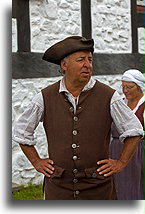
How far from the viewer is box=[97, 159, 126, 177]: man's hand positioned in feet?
5.03

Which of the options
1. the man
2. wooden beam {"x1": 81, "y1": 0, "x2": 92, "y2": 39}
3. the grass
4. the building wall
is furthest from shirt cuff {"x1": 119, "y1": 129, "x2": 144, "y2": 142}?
wooden beam {"x1": 81, "y1": 0, "x2": 92, "y2": 39}

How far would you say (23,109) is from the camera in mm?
1615

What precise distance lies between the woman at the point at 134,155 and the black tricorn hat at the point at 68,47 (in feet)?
0.89

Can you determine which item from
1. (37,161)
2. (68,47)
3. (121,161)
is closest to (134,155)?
(121,161)

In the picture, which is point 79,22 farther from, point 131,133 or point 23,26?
point 131,133

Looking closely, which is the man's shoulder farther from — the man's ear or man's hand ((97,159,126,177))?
man's hand ((97,159,126,177))

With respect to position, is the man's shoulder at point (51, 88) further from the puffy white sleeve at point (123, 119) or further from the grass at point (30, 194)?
the grass at point (30, 194)

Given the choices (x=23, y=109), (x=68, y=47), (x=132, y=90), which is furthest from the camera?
(x=132, y=90)

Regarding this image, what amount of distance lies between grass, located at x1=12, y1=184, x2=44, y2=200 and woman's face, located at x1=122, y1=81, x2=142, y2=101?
18.1 inches

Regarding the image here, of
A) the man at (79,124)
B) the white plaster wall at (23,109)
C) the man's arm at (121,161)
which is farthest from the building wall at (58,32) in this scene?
the man's arm at (121,161)

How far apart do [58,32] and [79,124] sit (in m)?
0.41

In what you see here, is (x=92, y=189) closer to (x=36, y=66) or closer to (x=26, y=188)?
(x=26, y=188)

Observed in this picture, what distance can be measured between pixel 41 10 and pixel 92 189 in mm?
717

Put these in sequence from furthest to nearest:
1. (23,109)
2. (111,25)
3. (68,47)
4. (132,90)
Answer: (111,25) < (132,90) < (23,109) < (68,47)
